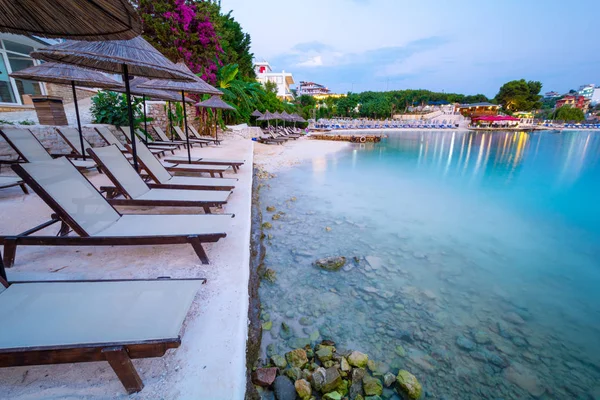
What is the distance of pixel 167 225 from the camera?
2.87 meters

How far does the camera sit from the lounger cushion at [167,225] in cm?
266

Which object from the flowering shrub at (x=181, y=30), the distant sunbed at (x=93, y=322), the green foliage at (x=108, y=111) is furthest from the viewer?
the flowering shrub at (x=181, y=30)

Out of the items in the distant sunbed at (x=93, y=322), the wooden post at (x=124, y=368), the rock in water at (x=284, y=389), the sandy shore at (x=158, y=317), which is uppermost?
the distant sunbed at (x=93, y=322)

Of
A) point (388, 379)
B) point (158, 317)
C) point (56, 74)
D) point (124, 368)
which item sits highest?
point (56, 74)

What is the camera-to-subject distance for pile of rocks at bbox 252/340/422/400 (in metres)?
2.15

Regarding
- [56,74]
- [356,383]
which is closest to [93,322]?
[356,383]

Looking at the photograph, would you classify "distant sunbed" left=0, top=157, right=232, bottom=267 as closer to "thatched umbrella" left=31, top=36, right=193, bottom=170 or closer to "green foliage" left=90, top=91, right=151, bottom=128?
"thatched umbrella" left=31, top=36, right=193, bottom=170

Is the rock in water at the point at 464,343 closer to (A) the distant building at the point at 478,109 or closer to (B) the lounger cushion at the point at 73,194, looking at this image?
(B) the lounger cushion at the point at 73,194

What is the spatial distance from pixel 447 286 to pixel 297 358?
8.31ft

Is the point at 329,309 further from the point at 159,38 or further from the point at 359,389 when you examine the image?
the point at 159,38

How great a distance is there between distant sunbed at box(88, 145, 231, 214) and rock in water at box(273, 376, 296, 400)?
2.23 m

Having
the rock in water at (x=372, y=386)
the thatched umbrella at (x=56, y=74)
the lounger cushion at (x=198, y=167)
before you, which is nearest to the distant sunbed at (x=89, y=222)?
the rock in water at (x=372, y=386)

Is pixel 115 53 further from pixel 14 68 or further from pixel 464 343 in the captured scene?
pixel 14 68

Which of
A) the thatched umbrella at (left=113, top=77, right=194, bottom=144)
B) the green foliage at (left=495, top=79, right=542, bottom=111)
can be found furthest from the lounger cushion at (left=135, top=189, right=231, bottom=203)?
the green foliage at (left=495, top=79, right=542, bottom=111)
